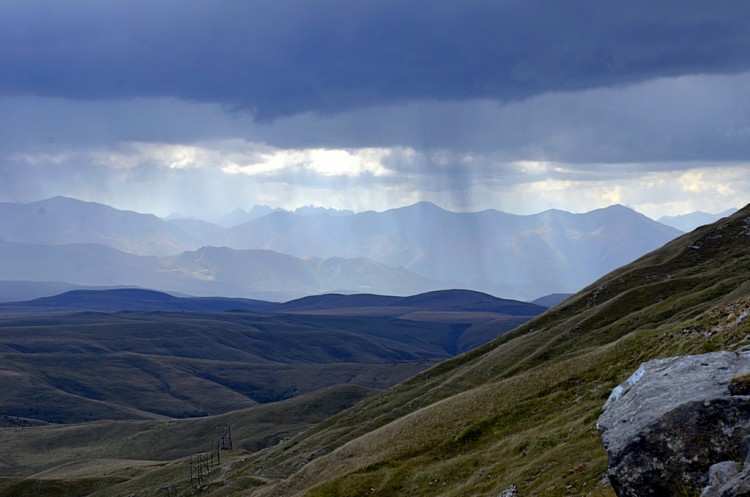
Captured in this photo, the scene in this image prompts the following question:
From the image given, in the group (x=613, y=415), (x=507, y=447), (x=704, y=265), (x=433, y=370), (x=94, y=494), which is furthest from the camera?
(x=94, y=494)

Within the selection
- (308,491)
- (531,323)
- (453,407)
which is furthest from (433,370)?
(308,491)

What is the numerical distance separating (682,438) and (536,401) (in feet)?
118

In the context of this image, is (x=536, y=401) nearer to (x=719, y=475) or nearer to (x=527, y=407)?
(x=527, y=407)

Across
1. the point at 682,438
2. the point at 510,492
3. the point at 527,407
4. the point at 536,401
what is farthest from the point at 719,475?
the point at 536,401

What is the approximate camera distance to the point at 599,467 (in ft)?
107

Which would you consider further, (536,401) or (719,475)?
(536,401)

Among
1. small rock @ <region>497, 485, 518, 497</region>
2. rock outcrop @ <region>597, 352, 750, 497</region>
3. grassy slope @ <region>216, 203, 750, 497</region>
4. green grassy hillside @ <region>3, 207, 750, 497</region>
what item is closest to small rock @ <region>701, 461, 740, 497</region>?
rock outcrop @ <region>597, 352, 750, 497</region>

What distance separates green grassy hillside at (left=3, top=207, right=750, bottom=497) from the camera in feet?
140

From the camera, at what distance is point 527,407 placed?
56094mm

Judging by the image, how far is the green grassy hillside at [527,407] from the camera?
1681 inches

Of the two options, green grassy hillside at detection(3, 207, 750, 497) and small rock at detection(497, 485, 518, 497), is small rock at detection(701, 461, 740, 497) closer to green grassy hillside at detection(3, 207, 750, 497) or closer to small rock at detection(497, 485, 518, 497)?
green grassy hillside at detection(3, 207, 750, 497)

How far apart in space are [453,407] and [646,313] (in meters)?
31.1

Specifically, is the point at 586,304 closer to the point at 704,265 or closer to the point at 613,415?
the point at 704,265

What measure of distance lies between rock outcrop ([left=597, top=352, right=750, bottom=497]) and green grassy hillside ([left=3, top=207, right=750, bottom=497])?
14.9ft
